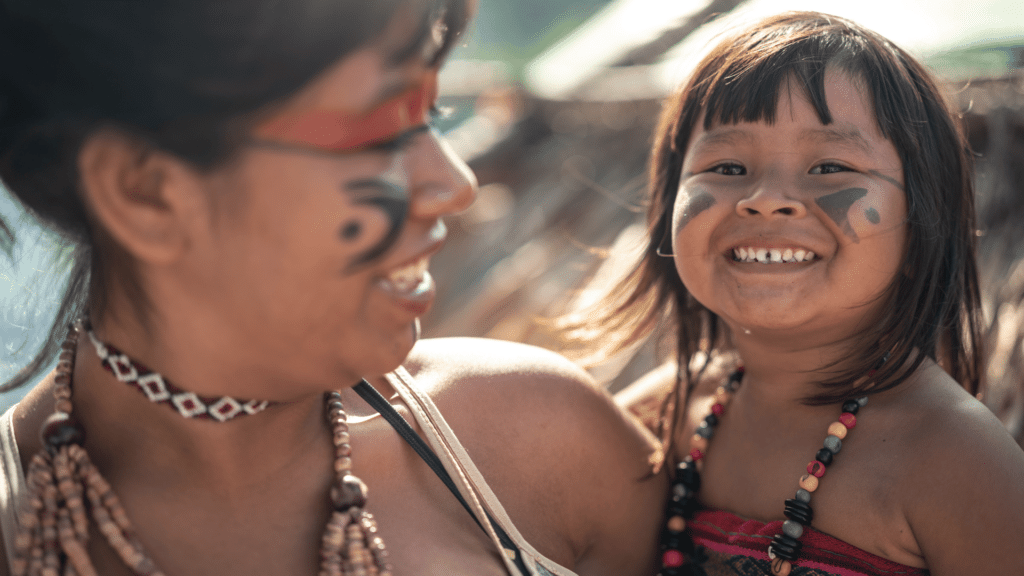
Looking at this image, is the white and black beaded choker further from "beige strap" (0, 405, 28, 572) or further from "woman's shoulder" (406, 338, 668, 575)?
"woman's shoulder" (406, 338, 668, 575)

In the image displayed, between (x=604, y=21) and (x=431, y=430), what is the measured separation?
159 inches

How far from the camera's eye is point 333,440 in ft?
4.80

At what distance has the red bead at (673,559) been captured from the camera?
185cm

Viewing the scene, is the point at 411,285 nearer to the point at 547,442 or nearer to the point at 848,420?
the point at 547,442

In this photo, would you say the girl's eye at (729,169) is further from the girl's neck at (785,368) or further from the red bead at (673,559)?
the red bead at (673,559)

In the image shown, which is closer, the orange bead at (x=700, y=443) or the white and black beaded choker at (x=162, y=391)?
the white and black beaded choker at (x=162, y=391)

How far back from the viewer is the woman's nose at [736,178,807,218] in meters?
1.68

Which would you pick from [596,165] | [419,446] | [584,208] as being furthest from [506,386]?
[596,165]

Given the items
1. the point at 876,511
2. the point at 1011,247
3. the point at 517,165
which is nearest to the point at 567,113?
the point at 517,165

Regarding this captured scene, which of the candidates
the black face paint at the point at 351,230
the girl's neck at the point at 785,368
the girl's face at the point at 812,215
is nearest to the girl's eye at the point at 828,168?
the girl's face at the point at 812,215

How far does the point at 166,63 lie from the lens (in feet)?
3.21

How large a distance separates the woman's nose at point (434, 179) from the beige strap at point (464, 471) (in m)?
0.48

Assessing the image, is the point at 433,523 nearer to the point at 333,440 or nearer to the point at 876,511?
the point at 333,440

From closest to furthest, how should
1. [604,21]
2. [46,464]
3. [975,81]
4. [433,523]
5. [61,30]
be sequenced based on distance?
[61,30] < [46,464] < [433,523] < [975,81] < [604,21]
